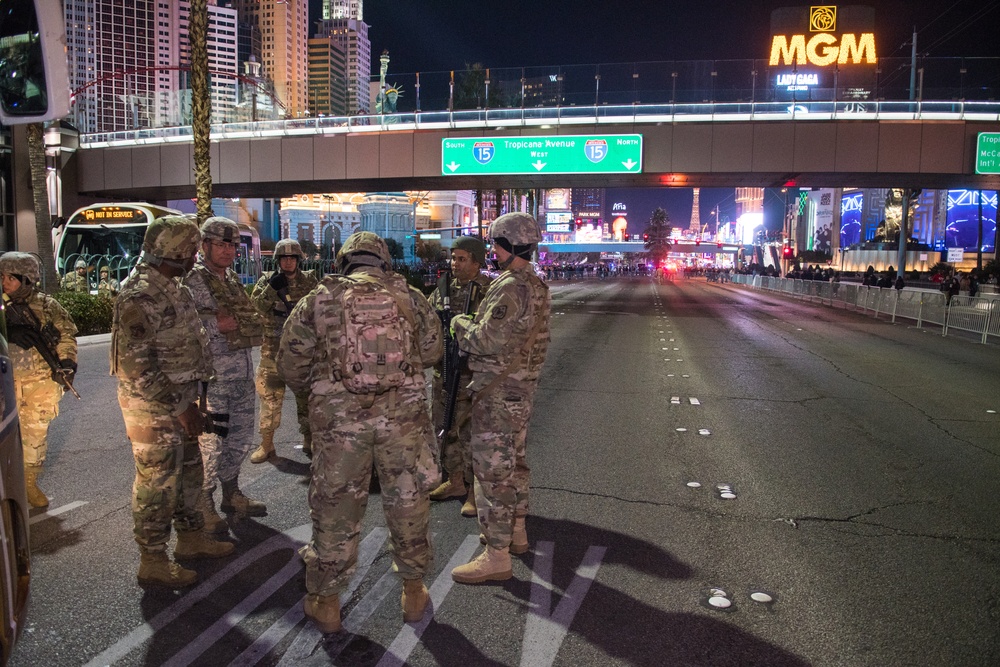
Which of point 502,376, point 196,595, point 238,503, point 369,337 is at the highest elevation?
point 369,337

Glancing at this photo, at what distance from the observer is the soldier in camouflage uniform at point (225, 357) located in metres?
4.93

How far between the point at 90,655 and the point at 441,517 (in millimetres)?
2388

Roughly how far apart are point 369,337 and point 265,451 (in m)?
3.58

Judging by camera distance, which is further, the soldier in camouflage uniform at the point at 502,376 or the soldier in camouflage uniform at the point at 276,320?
the soldier in camouflage uniform at the point at 276,320

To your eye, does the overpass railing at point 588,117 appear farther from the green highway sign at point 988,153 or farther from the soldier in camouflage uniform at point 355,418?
the soldier in camouflage uniform at point 355,418

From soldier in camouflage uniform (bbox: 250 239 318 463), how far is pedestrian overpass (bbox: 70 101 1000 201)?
22.1 m

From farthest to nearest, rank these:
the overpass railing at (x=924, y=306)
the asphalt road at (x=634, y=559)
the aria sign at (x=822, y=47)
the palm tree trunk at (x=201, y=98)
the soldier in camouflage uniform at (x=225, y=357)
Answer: the aria sign at (x=822, y=47), the overpass railing at (x=924, y=306), the palm tree trunk at (x=201, y=98), the soldier in camouflage uniform at (x=225, y=357), the asphalt road at (x=634, y=559)

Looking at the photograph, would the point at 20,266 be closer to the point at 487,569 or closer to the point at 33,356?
the point at 33,356

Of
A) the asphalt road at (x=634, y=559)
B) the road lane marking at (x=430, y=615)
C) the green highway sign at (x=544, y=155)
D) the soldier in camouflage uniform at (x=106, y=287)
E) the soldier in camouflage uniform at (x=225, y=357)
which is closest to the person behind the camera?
the road lane marking at (x=430, y=615)

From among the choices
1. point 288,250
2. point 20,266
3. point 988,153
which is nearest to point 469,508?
point 288,250

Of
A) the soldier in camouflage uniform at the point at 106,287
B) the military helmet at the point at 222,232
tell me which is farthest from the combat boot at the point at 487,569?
the soldier in camouflage uniform at the point at 106,287

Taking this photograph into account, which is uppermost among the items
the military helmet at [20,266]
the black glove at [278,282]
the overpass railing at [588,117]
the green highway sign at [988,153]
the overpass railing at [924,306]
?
the overpass railing at [588,117]

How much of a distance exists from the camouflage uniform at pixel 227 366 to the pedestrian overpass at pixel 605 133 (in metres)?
23.6

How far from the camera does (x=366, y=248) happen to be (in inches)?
145
